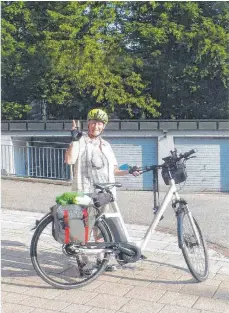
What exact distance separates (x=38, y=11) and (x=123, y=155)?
34.3 feet

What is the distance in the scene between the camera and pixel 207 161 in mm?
25875

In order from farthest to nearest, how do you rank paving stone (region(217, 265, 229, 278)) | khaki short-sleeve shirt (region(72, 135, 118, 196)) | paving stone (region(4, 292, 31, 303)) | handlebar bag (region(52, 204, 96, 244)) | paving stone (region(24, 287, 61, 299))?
paving stone (region(217, 265, 229, 278))
khaki short-sleeve shirt (region(72, 135, 118, 196))
handlebar bag (region(52, 204, 96, 244))
paving stone (region(24, 287, 61, 299))
paving stone (region(4, 292, 31, 303))

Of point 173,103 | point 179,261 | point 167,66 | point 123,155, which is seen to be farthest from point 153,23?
point 179,261

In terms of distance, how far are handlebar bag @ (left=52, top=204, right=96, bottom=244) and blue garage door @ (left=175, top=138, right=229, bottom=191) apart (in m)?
20.7

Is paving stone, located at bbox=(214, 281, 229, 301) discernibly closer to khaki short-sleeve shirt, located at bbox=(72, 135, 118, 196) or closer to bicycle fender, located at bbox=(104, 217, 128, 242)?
bicycle fender, located at bbox=(104, 217, 128, 242)

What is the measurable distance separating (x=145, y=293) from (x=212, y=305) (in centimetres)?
57

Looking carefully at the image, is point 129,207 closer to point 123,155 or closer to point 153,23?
point 123,155

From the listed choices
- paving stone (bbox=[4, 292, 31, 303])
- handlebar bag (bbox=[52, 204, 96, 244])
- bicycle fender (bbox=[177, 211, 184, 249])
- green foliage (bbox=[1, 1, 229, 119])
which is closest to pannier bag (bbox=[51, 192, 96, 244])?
handlebar bag (bbox=[52, 204, 96, 244])

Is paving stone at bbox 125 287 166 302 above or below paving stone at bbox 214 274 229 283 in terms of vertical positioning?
above

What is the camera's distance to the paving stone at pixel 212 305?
3.75m

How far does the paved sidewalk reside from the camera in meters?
3.78

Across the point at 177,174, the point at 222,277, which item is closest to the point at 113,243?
the point at 177,174

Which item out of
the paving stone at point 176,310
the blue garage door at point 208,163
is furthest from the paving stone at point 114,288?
the blue garage door at point 208,163

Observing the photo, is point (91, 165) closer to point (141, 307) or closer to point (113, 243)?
point (113, 243)
